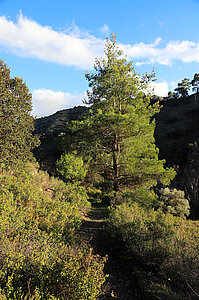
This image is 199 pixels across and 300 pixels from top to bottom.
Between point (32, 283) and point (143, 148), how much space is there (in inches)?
311

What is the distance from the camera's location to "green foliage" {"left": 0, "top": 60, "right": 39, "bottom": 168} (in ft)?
24.8

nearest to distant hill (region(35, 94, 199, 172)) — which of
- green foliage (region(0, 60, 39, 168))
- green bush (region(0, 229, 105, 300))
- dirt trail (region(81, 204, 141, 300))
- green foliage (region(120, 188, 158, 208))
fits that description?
green foliage (region(0, 60, 39, 168))

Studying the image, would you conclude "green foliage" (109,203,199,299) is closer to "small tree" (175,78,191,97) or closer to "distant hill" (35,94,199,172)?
"distant hill" (35,94,199,172)

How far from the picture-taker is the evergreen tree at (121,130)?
901 centimetres

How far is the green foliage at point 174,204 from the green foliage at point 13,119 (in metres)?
7.63

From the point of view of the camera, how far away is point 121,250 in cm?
533

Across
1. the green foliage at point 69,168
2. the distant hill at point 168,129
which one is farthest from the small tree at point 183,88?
the green foliage at point 69,168

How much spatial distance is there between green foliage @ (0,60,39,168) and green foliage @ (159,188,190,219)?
7.63m

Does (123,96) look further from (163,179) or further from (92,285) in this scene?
(92,285)

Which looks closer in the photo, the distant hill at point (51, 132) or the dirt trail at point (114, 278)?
the dirt trail at point (114, 278)

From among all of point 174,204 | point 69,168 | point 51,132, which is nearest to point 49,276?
point 174,204

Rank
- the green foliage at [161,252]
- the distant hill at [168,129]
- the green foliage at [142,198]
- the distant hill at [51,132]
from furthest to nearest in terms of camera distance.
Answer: the distant hill at [168,129]
the distant hill at [51,132]
the green foliage at [142,198]
the green foliage at [161,252]

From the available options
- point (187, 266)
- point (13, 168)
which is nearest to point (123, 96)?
point (13, 168)

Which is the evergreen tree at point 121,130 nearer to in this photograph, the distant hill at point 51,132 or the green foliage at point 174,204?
the green foliage at point 174,204
